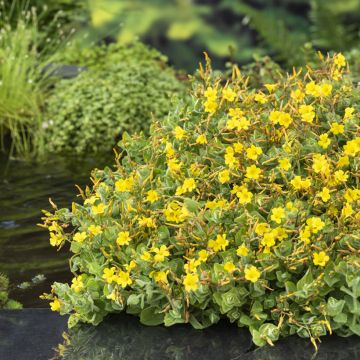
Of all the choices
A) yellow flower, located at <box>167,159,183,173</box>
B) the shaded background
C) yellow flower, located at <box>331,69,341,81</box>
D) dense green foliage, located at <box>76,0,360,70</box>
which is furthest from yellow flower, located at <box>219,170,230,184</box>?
dense green foliage, located at <box>76,0,360,70</box>

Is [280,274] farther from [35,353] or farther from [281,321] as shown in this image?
[35,353]

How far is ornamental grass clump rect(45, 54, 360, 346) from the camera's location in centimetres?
282

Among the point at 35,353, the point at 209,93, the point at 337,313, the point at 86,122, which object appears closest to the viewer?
the point at 337,313

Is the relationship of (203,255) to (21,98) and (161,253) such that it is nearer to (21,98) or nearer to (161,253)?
(161,253)

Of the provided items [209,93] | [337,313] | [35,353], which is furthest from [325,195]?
[35,353]

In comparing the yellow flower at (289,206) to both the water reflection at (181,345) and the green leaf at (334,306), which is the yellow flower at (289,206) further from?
the water reflection at (181,345)

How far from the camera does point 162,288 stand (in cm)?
286

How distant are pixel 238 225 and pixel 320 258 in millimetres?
334

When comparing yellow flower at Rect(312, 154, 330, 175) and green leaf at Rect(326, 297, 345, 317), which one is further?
yellow flower at Rect(312, 154, 330, 175)

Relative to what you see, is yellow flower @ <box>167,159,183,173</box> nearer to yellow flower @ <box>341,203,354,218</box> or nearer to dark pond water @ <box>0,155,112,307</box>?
yellow flower @ <box>341,203,354,218</box>

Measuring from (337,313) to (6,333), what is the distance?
49.1 inches

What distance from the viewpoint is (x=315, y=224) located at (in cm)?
281

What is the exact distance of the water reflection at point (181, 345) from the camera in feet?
Result: 9.15

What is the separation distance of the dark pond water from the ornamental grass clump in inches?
34.3
